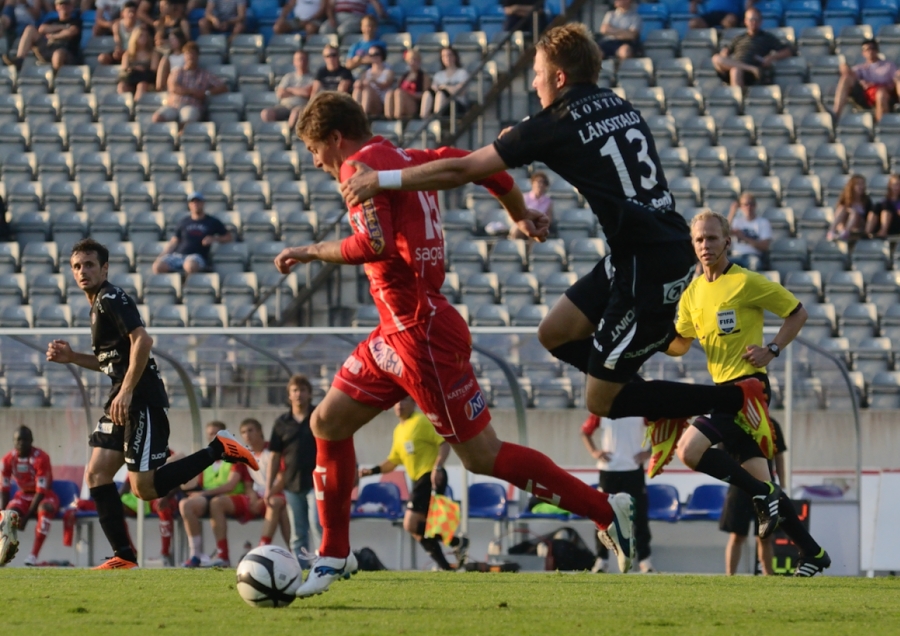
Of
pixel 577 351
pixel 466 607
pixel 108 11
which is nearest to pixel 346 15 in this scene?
pixel 108 11

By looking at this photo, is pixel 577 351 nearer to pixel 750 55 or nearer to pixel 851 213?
pixel 851 213

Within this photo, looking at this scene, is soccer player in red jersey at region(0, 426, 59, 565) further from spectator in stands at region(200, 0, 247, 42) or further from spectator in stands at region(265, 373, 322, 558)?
spectator in stands at region(200, 0, 247, 42)

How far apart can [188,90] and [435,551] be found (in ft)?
31.0

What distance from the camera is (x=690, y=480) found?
12.9 meters

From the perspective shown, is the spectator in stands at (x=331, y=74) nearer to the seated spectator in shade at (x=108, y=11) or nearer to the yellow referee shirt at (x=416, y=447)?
the seated spectator in shade at (x=108, y=11)

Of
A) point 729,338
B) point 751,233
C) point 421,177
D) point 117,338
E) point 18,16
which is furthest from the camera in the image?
point 18,16

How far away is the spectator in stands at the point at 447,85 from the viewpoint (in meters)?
18.5

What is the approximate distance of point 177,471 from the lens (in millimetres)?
8891

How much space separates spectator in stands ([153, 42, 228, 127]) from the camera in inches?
765

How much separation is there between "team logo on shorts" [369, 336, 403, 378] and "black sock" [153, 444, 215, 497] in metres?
3.02

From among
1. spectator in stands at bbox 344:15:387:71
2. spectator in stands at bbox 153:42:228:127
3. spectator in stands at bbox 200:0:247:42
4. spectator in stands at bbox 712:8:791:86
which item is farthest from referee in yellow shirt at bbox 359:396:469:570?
spectator in stands at bbox 200:0:247:42

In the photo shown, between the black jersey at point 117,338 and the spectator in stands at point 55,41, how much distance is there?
1285cm

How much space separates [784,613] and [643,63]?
535 inches

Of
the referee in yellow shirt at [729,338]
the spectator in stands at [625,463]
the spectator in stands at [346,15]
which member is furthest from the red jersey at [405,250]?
the spectator in stands at [346,15]
